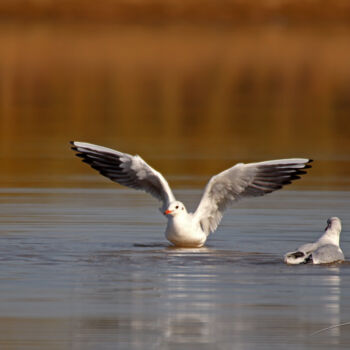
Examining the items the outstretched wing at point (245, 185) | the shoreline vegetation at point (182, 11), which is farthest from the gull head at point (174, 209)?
the shoreline vegetation at point (182, 11)

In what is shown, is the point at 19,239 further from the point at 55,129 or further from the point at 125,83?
the point at 125,83

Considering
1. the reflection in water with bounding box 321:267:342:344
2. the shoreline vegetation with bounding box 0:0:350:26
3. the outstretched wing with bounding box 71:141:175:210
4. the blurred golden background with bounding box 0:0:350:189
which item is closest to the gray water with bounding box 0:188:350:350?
the reflection in water with bounding box 321:267:342:344

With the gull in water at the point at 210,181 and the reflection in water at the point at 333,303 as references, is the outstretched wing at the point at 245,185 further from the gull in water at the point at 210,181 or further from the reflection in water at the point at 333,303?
the reflection in water at the point at 333,303

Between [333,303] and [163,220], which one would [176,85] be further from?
[333,303]

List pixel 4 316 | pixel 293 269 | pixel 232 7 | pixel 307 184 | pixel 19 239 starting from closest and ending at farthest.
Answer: pixel 4 316
pixel 293 269
pixel 19 239
pixel 307 184
pixel 232 7

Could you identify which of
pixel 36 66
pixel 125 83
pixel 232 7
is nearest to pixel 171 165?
pixel 125 83

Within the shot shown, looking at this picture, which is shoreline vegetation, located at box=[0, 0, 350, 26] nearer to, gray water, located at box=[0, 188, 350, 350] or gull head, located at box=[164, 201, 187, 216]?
gray water, located at box=[0, 188, 350, 350]

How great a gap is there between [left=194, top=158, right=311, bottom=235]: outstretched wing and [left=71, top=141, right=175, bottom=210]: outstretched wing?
467 mm

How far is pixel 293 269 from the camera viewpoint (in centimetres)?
1353

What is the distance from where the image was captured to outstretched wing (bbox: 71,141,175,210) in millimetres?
15852

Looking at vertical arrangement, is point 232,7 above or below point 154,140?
above

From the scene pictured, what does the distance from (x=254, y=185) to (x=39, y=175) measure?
6162 millimetres

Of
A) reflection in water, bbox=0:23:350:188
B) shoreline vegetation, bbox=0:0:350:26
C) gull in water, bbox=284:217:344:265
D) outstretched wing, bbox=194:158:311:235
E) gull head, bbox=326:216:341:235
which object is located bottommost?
gull in water, bbox=284:217:344:265

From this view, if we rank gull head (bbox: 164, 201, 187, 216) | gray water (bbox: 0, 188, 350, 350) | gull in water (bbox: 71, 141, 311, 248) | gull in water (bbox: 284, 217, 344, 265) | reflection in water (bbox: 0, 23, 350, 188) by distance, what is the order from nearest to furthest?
gray water (bbox: 0, 188, 350, 350) → gull in water (bbox: 284, 217, 344, 265) → gull head (bbox: 164, 201, 187, 216) → gull in water (bbox: 71, 141, 311, 248) → reflection in water (bbox: 0, 23, 350, 188)
